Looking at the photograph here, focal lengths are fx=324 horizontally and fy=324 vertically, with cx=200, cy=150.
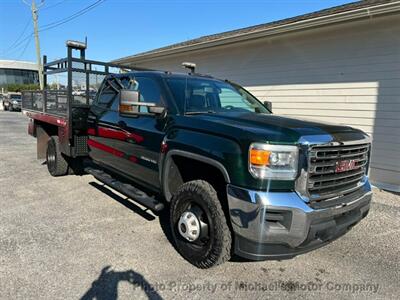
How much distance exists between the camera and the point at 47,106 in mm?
6777

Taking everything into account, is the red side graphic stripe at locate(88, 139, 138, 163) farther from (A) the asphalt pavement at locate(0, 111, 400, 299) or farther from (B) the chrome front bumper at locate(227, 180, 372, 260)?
(B) the chrome front bumper at locate(227, 180, 372, 260)

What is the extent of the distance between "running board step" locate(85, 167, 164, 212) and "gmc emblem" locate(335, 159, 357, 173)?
76.4 inches

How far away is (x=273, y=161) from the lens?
2668 mm

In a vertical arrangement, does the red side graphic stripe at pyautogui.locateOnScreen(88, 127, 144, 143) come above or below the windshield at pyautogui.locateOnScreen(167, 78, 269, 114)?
below

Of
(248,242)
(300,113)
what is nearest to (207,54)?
(300,113)

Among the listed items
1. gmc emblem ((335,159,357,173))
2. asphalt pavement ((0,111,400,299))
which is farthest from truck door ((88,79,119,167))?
gmc emblem ((335,159,357,173))

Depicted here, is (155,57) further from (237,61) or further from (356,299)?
(356,299)

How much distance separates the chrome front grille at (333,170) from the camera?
278 cm

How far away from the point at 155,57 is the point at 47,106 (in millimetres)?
6761

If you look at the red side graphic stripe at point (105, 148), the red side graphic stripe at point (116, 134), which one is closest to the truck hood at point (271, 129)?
the red side graphic stripe at point (116, 134)

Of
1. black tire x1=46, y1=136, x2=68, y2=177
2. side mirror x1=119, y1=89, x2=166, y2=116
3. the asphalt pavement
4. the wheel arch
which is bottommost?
the asphalt pavement

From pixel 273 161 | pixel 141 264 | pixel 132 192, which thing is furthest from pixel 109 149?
pixel 273 161

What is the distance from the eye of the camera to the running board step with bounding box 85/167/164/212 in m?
3.80

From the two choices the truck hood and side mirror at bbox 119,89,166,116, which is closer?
the truck hood
